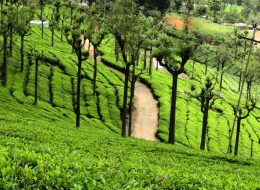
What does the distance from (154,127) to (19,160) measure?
55908 mm

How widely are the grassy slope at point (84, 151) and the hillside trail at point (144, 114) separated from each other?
10.4ft

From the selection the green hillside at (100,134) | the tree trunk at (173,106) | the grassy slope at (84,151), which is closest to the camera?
the grassy slope at (84,151)

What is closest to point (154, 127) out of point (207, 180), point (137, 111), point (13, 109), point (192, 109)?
point (137, 111)

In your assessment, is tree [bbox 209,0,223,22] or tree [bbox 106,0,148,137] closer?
tree [bbox 106,0,148,137]

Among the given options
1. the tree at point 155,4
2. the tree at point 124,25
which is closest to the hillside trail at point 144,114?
the tree at point 124,25

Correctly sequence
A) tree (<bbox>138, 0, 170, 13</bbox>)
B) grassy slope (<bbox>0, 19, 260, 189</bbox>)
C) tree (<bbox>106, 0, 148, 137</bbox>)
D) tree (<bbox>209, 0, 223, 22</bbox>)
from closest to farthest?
grassy slope (<bbox>0, 19, 260, 189</bbox>)
tree (<bbox>106, 0, 148, 137</bbox>)
tree (<bbox>138, 0, 170, 13</bbox>)
tree (<bbox>209, 0, 223, 22</bbox>)

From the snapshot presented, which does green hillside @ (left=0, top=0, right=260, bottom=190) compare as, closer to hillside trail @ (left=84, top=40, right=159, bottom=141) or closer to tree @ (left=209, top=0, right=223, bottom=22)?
hillside trail @ (left=84, top=40, right=159, bottom=141)

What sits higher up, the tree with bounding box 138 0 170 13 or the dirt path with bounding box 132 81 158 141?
the tree with bounding box 138 0 170 13

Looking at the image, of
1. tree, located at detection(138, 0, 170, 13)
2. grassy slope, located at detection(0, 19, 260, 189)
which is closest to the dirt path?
grassy slope, located at detection(0, 19, 260, 189)

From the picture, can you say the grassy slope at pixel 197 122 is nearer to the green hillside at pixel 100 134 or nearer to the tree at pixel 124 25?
the green hillside at pixel 100 134

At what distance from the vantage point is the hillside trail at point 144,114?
2457 inches

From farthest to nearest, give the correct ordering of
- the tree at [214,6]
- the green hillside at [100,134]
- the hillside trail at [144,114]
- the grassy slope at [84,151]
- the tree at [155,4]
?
the tree at [214,6] → the tree at [155,4] → the hillside trail at [144,114] → the green hillside at [100,134] → the grassy slope at [84,151]

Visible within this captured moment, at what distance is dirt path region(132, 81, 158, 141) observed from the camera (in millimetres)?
62406

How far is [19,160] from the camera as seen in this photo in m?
9.42
